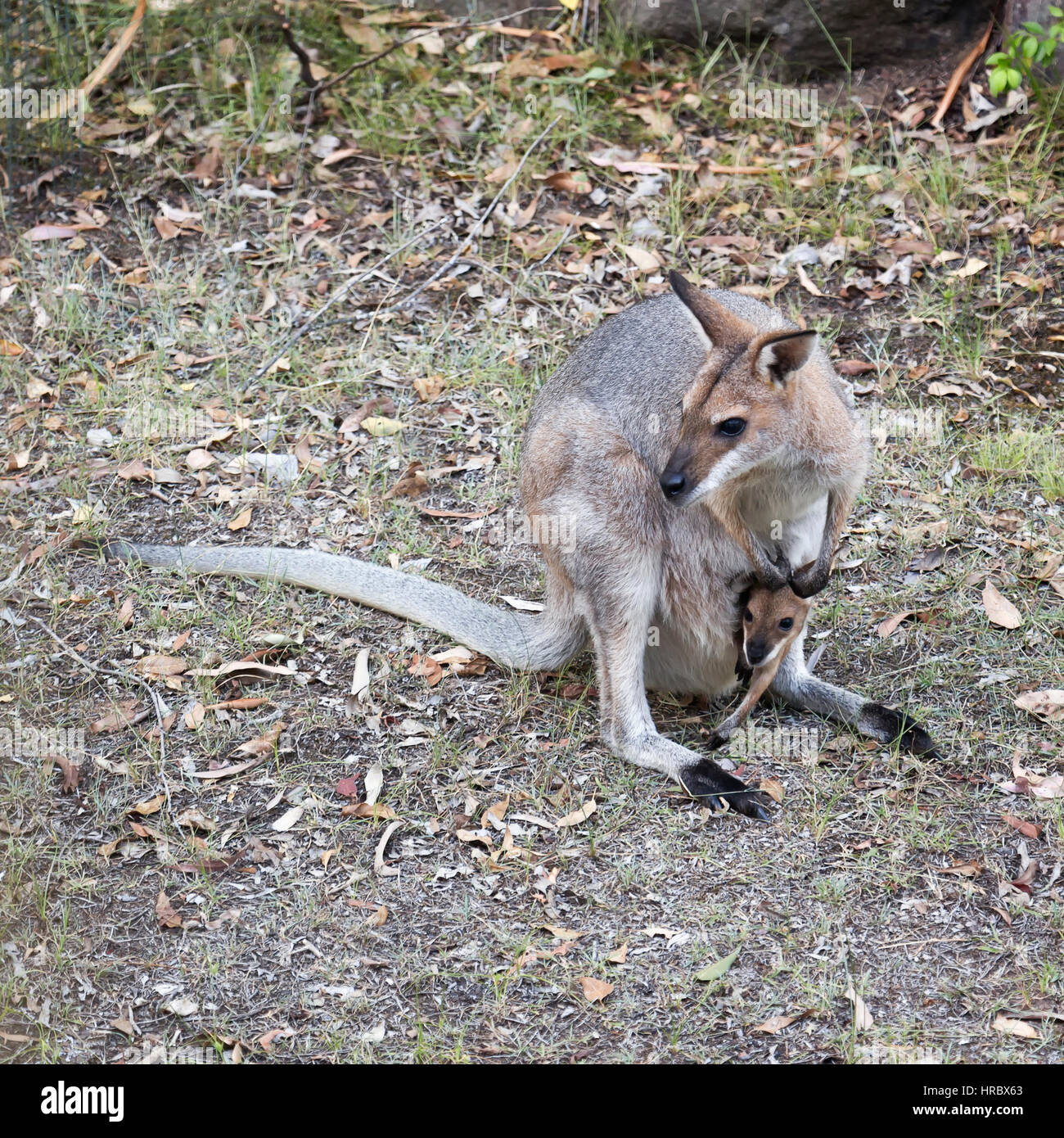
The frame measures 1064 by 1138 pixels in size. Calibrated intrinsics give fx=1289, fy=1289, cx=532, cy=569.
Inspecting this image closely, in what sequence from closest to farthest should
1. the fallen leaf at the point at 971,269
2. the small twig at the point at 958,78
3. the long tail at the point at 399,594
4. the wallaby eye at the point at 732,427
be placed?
the wallaby eye at the point at 732,427, the long tail at the point at 399,594, the fallen leaf at the point at 971,269, the small twig at the point at 958,78

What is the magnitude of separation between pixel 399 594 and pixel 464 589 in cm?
35

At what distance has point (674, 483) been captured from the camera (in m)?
3.59

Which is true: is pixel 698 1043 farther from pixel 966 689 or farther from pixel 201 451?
pixel 201 451

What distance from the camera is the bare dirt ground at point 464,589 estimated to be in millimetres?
3340

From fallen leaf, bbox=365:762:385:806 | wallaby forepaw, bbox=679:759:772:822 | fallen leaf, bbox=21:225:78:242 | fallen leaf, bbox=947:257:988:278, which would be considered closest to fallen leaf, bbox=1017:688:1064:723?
wallaby forepaw, bbox=679:759:772:822

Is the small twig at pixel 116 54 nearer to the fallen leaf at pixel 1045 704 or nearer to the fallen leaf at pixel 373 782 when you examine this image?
the fallen leaf at pixel 373 782

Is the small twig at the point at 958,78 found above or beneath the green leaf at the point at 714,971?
above

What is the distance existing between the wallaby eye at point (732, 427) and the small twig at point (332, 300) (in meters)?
2.82

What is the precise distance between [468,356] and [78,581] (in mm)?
1998

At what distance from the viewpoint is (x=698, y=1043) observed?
316cm

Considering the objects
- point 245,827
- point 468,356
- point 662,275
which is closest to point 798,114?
point 662,275

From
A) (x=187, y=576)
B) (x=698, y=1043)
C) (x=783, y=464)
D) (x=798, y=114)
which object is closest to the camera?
(x=698, y=1043)

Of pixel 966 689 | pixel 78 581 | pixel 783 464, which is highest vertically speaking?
pixel 783 464

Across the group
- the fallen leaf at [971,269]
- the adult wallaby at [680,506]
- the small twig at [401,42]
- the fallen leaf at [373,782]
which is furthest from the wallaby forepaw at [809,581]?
the small twig at [401,42]
